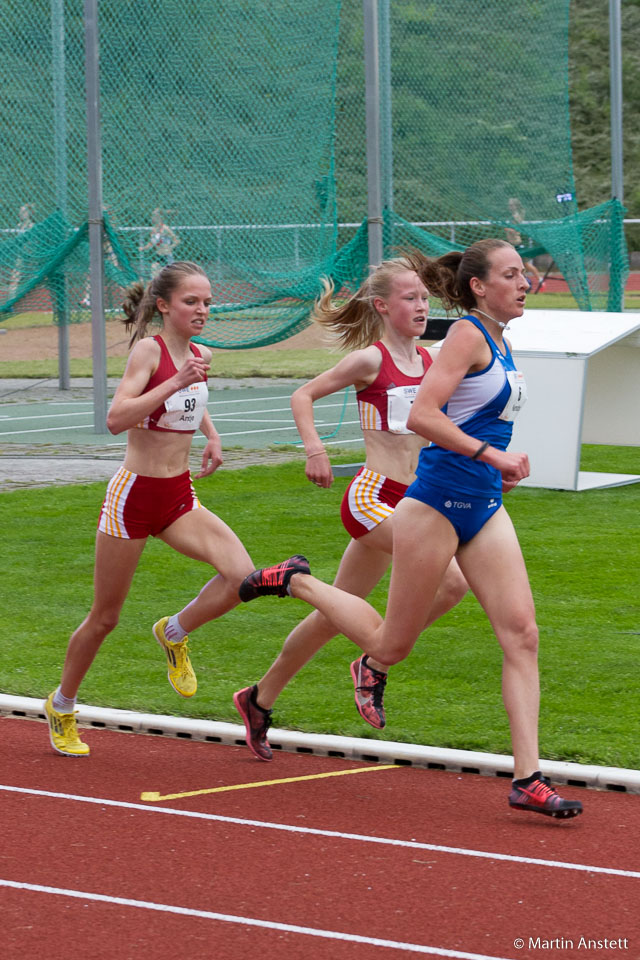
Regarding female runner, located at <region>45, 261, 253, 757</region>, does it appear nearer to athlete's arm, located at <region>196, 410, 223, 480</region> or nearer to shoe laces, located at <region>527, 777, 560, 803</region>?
athlete's arm, located at <region>196, 410, 223, 480</region>

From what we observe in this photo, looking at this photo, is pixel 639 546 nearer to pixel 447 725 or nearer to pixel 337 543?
pixel 337 543

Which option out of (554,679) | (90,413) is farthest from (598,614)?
(90,413)

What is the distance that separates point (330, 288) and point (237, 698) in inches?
76.8

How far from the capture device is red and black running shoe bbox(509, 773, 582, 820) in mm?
5285

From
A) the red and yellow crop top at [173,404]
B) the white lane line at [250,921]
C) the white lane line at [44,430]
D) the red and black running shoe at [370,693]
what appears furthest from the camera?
the white lane line at [44,430]

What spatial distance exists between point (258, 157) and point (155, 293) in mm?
13103

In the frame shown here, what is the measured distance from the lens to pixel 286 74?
18.9 metres

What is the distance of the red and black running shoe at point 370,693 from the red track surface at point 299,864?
23 cm

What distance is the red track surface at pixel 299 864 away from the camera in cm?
438

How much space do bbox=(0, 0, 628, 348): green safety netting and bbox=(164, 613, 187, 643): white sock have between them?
10.8m

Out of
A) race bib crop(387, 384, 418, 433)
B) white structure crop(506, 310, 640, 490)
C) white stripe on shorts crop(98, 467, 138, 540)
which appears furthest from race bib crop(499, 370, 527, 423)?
white structure crop(506, 310, 640, 490)

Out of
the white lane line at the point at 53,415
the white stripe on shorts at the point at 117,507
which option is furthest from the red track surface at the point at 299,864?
the white lane line at the point at 53,415

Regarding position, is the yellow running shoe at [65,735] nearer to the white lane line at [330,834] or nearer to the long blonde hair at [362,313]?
the white lane line at [330,834]

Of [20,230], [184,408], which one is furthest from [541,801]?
[20,230]
